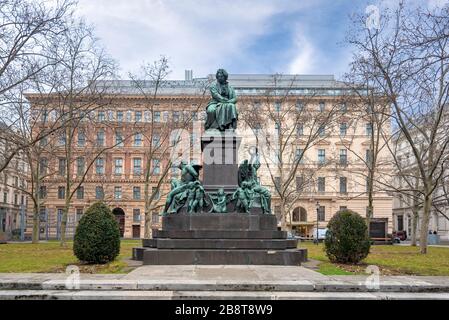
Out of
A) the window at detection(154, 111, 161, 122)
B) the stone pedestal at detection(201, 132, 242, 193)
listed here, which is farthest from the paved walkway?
the window at detection(154, 111, 161, 122)

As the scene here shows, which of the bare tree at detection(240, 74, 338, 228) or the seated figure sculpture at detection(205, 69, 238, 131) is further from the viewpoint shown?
the bare tree at detection(240, 74, 338, 228)

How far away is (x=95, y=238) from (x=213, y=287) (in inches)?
231

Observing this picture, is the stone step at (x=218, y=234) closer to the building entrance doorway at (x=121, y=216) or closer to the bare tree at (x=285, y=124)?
the bare tree at (x=285, y=124)

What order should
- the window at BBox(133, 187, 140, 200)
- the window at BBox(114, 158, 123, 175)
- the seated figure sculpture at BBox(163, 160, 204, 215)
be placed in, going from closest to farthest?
the seated figure sculpture at BBox(163, 160, 204, 215) < the window at BBox(133, 187, 140, 200) < the window at BBox(114, 158, 123, 175)

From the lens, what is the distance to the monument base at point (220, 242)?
12.6 metres

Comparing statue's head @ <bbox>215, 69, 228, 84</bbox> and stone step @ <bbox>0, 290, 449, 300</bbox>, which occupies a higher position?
statue's head @ <bbox>215, 69, 228, 84</bbox>

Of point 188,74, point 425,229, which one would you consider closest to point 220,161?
point 425,229

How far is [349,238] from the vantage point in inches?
547

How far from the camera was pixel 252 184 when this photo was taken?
1494 cm

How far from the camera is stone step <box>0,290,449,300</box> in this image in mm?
7754

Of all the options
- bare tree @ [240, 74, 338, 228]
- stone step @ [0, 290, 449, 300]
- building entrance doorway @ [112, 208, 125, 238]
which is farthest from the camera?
building entrance doorway @ [112, 208, 125, 238]

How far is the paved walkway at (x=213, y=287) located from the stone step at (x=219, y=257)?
2.99m

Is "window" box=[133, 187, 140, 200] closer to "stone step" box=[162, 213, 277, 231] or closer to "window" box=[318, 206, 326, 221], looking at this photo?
"window" box=[318, 206, 326, 221]
